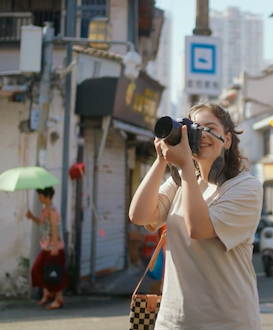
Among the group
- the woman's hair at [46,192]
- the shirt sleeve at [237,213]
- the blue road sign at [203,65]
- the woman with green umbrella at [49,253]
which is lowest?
the woman with green umbrella at [49,253]

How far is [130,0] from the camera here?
37.9 ft

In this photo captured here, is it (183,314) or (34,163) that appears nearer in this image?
(183,314)

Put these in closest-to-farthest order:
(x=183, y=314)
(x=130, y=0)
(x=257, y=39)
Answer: (x=183, y=314) < (x=130, y=0) < (x=257, y=39)

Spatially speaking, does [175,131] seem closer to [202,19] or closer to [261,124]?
[202,19]

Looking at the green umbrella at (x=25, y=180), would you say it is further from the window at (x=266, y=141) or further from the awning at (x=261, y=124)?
the window at (x=266, y=141)

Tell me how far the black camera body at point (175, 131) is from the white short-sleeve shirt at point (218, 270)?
Result: 25 centimetres

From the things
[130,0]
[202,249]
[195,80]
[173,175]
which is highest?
[130,0]

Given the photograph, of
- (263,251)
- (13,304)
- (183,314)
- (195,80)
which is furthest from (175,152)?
(263,251)

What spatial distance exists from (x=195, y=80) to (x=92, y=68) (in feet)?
6.57

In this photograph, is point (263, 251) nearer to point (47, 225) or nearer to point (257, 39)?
point (47, 225)

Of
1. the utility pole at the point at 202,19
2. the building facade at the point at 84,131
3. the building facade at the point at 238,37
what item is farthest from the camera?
the building facade at the point at 238,37

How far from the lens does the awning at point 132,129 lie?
31.0 ft

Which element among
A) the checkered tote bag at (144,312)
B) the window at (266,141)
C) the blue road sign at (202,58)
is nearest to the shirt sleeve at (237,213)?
the checkered tote bag at (144,312)

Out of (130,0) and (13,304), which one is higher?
(130,0)
